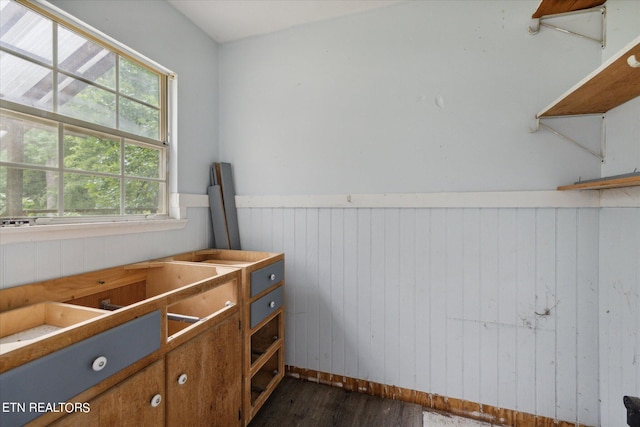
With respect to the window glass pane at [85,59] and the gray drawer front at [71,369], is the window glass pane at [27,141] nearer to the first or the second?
the window glass pane at [85,59]

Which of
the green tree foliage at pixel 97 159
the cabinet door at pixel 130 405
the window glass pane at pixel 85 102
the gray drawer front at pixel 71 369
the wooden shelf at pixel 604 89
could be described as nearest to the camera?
the gray drawer front at pixel 71 369

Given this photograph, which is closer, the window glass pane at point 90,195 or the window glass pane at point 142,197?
the window glass pane at point 90,195

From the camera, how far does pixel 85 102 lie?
141cm

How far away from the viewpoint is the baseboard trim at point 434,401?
159 cm

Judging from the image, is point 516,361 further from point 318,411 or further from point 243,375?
point 243,375

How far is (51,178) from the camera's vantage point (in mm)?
1286

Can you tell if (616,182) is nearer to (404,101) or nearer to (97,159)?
(404,101)

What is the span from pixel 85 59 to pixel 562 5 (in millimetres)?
2540

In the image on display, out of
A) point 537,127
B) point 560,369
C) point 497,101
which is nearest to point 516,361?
point 560,369

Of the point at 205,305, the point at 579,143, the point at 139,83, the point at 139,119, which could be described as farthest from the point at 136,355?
the point at 579,143

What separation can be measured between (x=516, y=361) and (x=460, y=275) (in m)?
0.57

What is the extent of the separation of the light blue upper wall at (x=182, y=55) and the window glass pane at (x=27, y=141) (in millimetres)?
568

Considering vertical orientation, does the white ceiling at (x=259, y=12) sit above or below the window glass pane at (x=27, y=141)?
above

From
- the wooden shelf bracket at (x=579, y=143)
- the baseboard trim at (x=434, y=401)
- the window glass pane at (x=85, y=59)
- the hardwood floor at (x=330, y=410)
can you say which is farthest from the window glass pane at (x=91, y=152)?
the wooden shelf bracket at (x=579, y=143)
